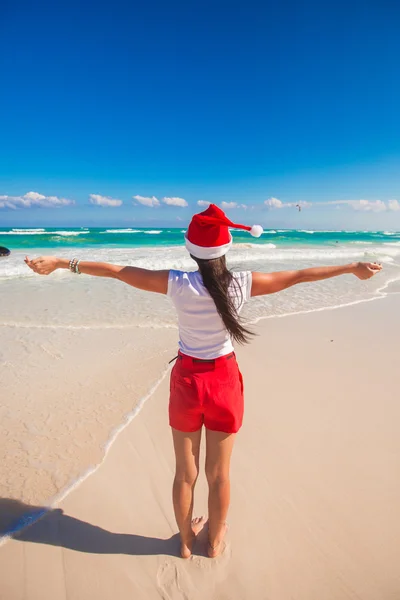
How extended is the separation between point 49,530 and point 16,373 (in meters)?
2.71

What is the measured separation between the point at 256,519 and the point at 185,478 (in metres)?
0.87

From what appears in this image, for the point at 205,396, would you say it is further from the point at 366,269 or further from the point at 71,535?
the point at 71,535

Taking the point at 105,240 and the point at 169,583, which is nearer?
the point at 169,583

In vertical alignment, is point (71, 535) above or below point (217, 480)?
below

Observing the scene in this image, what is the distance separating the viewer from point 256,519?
8.13 ft

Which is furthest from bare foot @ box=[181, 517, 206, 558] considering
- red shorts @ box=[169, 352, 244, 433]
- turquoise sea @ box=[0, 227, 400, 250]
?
turquoise sea @ box=[0, 227, 400, 250]

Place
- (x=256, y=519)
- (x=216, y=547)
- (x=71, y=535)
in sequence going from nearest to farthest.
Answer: (x=216, y=547), (x=71, y=535), (x=256, y=519)

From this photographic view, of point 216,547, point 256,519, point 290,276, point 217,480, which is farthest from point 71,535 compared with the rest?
point 290,276

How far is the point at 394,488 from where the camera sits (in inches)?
107

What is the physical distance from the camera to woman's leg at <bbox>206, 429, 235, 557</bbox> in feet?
6.37

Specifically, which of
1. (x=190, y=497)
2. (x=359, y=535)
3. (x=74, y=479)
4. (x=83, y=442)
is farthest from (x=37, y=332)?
(x=359, y=535)

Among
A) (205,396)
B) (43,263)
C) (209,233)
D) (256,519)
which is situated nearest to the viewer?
(209,233)

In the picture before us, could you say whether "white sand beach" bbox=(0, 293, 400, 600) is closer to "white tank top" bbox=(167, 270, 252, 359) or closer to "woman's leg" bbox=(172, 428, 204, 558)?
"woman's leg" bbox=(172, 428, 204, 558)

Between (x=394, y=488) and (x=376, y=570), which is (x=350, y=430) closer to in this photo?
(x=394, y=488)
